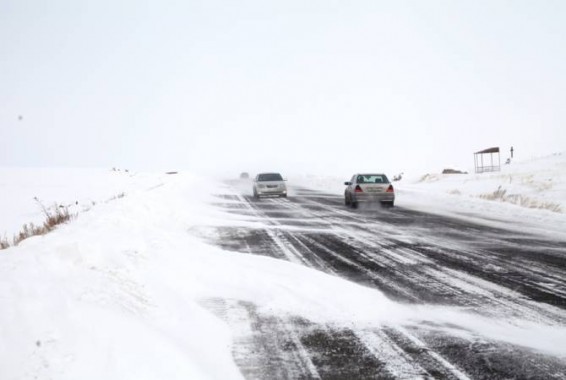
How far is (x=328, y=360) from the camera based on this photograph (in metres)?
4.16

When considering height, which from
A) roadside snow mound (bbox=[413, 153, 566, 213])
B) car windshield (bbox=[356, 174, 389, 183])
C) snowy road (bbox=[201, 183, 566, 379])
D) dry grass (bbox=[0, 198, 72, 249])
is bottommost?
snowy road (bbox=[201, 183, 566, 379])

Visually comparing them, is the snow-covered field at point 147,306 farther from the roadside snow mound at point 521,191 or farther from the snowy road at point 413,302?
the roadside snow mound at point 521,191

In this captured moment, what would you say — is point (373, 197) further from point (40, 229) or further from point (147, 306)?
point (147, 306)

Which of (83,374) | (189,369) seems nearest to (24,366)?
(83,374)

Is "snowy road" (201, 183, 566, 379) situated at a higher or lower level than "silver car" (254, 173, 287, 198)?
lower

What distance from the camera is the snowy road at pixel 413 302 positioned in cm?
403

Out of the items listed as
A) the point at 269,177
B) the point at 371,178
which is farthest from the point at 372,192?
the point at 269,177

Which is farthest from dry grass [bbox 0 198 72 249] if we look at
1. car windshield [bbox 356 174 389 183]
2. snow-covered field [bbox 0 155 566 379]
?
car windshield [bbox 356 174 389 183]

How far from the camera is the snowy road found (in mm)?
4031

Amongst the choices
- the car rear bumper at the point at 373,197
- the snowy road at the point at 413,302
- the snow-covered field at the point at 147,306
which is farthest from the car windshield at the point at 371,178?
the snow-covered field at the point at 147,306

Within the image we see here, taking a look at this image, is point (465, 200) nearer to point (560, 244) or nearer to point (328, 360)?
point (560, 244)

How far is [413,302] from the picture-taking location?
231 inches

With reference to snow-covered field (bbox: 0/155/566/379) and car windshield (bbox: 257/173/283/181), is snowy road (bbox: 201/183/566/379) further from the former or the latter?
car windshield (bbox: 257/173/283/181)

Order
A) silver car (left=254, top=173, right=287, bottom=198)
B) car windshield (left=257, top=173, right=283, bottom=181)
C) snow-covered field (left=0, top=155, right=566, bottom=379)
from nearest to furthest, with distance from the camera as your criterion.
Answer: snow-covered field (left=0, top=155, right=566, bottom=379) → silver car (left=254, top=173, right=287, bottom=198) → car windshield (left=257, top=173, right=283, bottom=181)
